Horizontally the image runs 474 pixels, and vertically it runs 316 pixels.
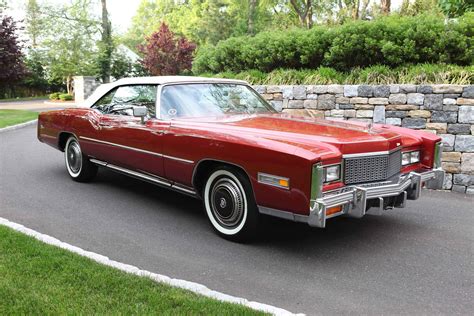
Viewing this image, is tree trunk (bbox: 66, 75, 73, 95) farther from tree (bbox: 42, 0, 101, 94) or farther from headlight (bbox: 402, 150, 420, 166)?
headlight (bbox: 402, 150, 420, 166)

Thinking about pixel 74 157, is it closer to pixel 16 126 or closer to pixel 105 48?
pixel 16 126

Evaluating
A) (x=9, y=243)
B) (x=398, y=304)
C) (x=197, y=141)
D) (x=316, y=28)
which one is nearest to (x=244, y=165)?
(x=197, y=141)

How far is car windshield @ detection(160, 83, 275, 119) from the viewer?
4977mm

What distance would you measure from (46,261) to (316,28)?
7.12 meters

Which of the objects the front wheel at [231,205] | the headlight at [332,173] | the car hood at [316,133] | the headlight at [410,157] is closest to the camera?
the headlight at [332,173]

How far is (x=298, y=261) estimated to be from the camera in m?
3.90

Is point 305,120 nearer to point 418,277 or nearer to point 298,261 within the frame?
point 298,261

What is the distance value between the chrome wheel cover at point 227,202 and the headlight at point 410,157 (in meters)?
1.74

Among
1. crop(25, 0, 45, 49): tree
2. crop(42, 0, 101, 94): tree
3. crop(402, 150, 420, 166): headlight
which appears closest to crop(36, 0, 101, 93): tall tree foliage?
crop(42, 0, 101, 94): tree

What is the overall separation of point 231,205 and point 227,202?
6cm

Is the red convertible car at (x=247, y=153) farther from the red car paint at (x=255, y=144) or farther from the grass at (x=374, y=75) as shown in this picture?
the grass at (x=374, y=75)

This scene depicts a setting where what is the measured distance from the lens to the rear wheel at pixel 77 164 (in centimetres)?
642

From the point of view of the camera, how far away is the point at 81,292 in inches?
120

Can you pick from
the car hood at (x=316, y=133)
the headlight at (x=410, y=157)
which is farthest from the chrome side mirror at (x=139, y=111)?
the headlight at (x=410, y=157)
